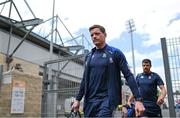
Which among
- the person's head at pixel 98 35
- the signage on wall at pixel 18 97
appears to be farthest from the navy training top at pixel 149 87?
the signage on wall at pixel 18 97

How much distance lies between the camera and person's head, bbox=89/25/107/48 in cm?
372

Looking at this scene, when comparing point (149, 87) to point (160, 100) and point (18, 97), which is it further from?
point (18, 97)

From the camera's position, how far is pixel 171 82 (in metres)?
6.30

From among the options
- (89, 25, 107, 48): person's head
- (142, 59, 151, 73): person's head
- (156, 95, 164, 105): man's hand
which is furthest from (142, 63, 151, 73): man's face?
(89, 25, 107, 48): person's head

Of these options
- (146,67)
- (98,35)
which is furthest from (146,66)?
(98,35)

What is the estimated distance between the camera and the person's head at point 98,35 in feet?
12.2

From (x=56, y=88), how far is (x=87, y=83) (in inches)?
178

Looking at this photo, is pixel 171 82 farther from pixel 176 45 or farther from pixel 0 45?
pixel 0 45

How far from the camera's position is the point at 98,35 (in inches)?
147

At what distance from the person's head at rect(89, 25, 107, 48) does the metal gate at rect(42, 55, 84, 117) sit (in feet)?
12.9

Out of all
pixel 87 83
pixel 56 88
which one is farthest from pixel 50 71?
pixel 87 83

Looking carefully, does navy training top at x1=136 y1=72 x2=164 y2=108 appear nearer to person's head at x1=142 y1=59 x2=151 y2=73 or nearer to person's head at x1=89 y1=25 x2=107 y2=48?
person's head at x1=142 y1=59 x2=151 y2=73

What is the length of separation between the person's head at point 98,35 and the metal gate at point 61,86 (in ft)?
12.9

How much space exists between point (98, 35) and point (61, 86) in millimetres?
4581
